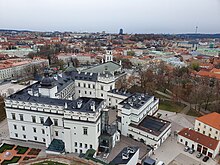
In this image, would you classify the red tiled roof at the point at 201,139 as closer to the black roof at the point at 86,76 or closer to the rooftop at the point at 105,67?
the black roof at the point at 86,76

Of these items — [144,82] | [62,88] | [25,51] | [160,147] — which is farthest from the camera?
[25,51]

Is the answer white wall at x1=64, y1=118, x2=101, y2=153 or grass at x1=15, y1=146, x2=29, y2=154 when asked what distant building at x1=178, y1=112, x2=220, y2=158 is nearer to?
white wall at x1=64, y1=118, x2=101, y2=153

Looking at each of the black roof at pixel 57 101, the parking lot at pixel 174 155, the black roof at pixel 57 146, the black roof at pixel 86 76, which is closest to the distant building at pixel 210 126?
the parking lot at pixel 174 155

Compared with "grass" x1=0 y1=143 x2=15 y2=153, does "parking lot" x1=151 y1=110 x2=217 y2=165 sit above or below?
below

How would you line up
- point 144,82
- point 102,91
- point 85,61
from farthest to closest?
point 85,61, point 144,82, point 102,91

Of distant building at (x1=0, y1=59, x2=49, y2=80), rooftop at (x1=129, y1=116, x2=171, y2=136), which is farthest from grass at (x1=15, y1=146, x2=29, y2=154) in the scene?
distant building at (x1=0, y1=59, x2=49, y2=80)

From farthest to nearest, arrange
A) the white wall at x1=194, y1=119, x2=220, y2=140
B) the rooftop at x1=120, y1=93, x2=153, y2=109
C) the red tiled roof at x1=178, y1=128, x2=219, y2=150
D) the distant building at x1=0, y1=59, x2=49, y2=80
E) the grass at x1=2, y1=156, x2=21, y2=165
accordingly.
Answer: the distant building at x1=0, y1=59, x2=49, y2=80 → the rooftop at x1=120, y1=93, x2=153, y2=109 → the white wall at x1=194, y1=119, x2=220, y2=140 → the red tiled roof at x1=178, y1=128, x2=219, y2=150 → the grass at x1=2, y1=156, x2=21, y2=165

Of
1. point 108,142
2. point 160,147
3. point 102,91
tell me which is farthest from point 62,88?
point 160,147

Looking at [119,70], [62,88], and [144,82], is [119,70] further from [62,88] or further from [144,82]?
[62,88]

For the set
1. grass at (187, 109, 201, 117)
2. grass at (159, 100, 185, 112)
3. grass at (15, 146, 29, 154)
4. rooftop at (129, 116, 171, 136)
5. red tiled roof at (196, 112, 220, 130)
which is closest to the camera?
grass at (15, 146, 29, 154)
